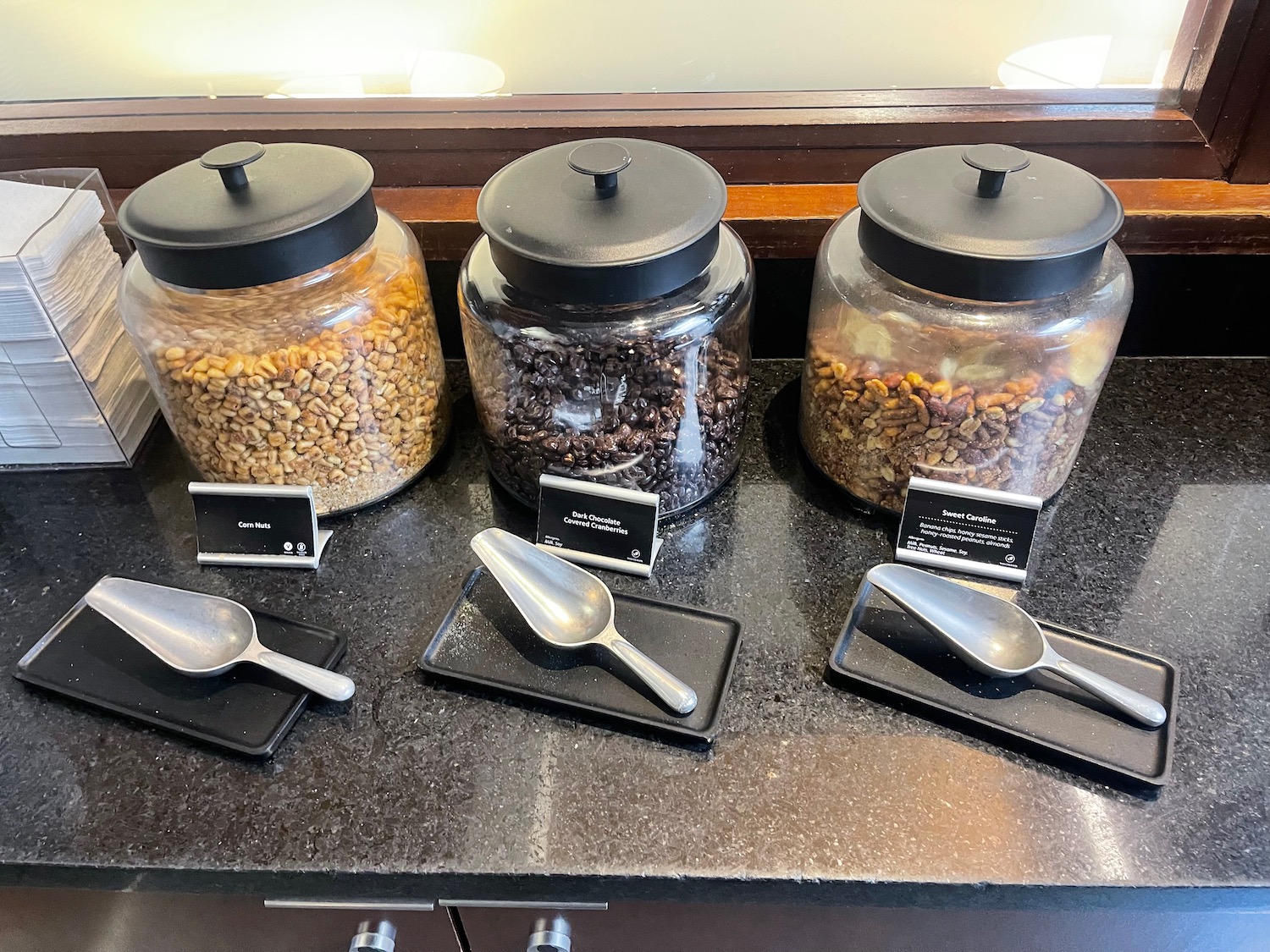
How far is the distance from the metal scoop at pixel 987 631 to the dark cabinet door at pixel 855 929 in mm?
156

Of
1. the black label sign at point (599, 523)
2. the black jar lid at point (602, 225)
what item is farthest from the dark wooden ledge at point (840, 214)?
the black label sign at point (599, 523)

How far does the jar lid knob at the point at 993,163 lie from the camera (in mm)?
639

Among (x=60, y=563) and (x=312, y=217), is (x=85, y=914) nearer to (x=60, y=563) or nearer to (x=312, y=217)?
(x=60, y=563)

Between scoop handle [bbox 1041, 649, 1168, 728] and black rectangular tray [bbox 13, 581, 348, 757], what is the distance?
1.87 feet

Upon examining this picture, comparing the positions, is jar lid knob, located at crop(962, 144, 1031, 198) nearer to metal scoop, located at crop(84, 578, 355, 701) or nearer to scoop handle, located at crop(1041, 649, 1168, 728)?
scoop handle, located at crop(1041, 649, 1168, 728)

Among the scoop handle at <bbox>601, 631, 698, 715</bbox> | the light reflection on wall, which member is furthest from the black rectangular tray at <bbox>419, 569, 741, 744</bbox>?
the light reflection on wall

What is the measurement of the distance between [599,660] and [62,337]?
1.82ft

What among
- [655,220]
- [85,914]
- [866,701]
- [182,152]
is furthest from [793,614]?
[182,152]

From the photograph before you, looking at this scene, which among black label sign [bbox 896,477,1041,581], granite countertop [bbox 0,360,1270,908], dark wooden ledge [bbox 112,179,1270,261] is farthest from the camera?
dark wooden ledge [bbox 112,179,1270,261]

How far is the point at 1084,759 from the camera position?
0.63m

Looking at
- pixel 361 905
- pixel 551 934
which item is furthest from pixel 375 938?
pixel 551 934

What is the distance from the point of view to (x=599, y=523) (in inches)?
30.6

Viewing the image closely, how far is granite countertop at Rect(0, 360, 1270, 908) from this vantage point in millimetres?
609

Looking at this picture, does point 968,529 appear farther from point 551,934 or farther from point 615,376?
point 551,934
